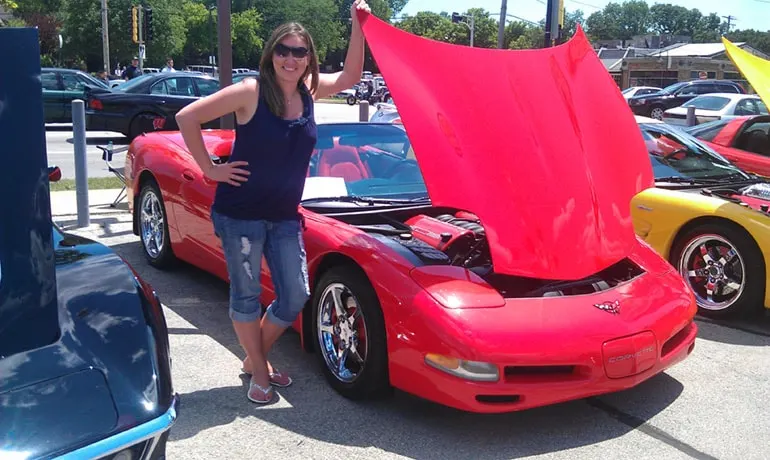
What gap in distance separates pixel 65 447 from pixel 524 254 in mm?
2224

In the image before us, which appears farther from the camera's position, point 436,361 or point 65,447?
point 436,361

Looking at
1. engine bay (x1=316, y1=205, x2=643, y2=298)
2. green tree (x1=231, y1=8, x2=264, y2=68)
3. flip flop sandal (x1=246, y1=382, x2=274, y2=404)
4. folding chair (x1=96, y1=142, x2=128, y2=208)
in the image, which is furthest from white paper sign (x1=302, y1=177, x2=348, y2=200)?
green tree (x1=231, y1=8, x2=264, y2=68)

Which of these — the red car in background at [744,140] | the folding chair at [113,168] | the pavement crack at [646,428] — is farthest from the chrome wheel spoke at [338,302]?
the red car in background at [744,140]

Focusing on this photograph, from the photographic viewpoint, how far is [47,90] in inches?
664

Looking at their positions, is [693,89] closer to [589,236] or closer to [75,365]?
[589,236]

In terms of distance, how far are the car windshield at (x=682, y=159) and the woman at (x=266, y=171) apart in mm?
3655

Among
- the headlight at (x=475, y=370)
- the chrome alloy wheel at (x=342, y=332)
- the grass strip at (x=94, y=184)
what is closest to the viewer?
the headlight at (x=475, y=370)

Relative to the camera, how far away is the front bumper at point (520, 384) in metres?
3.02

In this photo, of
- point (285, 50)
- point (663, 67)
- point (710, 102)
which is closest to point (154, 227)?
point (285, 50)

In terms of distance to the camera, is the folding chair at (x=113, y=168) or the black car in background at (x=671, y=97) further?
the black car in background at (x=671, y=97)

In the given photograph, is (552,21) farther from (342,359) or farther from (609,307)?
(342,359)

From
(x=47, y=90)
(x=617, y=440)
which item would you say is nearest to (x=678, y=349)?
(x=617, y=440)

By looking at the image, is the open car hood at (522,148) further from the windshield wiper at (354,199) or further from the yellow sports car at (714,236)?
the yellow sports car at (714,236)

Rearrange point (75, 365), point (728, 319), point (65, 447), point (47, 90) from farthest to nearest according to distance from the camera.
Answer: point (47, 90) < point (728, 319) < point (75, 365) < point (65, 447)
